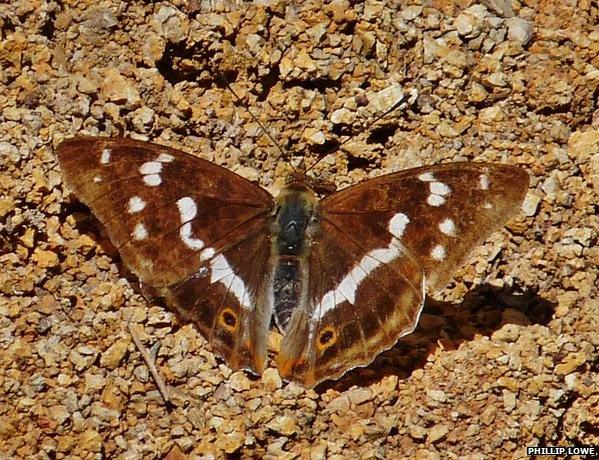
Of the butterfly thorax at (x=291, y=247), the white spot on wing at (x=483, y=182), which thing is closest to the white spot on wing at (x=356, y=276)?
the butterfly thorax at (x=291, y=247)

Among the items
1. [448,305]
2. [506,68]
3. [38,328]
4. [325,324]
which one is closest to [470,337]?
[448,305]

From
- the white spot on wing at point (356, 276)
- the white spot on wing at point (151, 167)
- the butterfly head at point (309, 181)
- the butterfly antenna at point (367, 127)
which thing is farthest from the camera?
the butterfly antenna at point (367, 127)

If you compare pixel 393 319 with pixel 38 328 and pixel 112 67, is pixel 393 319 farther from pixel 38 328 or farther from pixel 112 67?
pixel 112 67

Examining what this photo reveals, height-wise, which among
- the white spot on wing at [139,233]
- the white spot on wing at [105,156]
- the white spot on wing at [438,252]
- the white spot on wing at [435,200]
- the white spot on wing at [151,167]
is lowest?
the white spot on wing at [139,233]

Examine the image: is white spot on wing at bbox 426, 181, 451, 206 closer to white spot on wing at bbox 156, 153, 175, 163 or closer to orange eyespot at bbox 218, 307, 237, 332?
orange eyespot at bbox 218, 307, 237, 332

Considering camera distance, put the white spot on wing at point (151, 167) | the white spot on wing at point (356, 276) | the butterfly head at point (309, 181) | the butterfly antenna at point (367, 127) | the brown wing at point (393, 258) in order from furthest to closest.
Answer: the butterfly antenna at point (367, 127) < the butterfly head at point (309, 181) < the white spot on wing at point (151, 167) < the white spot on wing at point (356, 276) < the brown wing at point (393, 258)

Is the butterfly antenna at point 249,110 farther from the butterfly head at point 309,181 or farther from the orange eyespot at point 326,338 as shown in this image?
the orange eyespot at point 326,338

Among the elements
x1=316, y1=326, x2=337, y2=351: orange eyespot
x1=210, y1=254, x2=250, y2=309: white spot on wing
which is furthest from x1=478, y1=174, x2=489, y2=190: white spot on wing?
x1=210, y1=254, x2=250, y2=309: white spot on wing

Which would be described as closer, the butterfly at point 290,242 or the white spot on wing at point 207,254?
the butterfly at point 290,242
